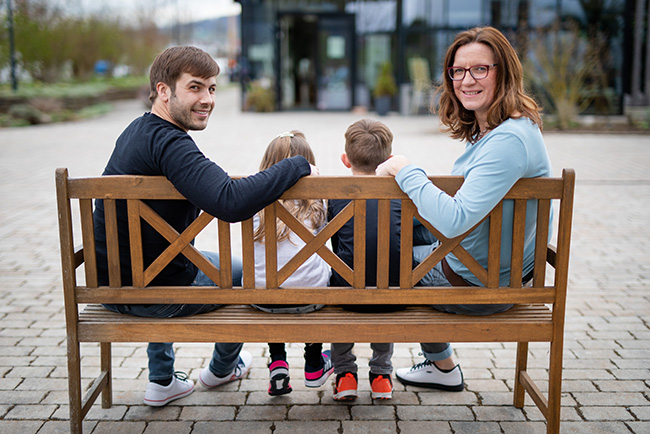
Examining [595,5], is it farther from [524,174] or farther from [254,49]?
[524,174]

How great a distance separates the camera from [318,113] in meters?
22.5

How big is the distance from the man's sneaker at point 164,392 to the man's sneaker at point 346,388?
741 mm

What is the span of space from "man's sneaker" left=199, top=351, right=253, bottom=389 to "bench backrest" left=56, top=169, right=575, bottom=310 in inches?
30.9

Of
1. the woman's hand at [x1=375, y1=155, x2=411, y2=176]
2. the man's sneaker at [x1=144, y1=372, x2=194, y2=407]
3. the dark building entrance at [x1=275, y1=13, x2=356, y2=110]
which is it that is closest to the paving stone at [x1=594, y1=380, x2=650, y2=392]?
the woman's hand at [x1=375, y1=155, x2=411, y2=176]

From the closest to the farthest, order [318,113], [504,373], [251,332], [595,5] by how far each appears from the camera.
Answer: [251,332] → [504,373] → [595,5] → [318,113]

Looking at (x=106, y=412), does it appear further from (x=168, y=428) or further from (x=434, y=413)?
(x=434, y=413)

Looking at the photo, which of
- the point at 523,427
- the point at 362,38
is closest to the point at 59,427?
the point at 523,427

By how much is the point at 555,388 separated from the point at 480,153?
1.00m

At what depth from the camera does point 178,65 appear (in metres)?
2.58

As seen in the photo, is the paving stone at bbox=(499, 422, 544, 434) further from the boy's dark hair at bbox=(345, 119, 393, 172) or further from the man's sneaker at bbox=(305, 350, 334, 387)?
the boy's dark hair at bbox=(345, 119, 393, 172)

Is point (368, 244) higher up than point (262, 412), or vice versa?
point (368, 244)

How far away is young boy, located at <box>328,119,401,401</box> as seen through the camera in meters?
2.78

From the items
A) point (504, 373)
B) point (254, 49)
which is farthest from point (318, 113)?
point (504, 373)

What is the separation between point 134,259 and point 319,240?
2.43 ft
